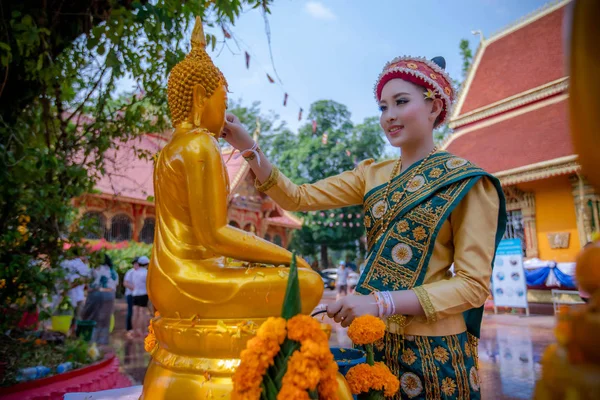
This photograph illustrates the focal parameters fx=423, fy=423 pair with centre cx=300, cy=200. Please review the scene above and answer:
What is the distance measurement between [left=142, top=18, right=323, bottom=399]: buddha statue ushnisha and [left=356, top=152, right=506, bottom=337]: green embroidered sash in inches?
12.3

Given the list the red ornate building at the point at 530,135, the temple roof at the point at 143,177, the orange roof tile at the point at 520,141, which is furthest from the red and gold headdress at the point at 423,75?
the orange roof tile at the point at 520,141

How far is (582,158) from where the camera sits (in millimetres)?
431

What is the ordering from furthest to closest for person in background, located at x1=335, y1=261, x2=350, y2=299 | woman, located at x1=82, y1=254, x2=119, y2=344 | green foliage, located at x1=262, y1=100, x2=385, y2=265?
green foliage, located at x1=262, y1=100, x2=385, y2=265 → person in background, located at x1=335, y1=261, x2=350, y2=299 → woman, located at x1=82, y1=254, x2=119, y2=344

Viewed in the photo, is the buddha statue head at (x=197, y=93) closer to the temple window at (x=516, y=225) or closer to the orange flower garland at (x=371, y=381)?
the orange flower garland at (x=371, y=381)

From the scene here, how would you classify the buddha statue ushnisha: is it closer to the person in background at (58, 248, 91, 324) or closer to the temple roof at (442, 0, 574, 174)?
the person in background at (58, 248, 91, 324)

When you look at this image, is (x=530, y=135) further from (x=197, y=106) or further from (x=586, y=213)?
(x=197, y=106)

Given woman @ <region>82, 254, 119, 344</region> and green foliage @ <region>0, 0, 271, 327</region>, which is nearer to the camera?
green foliage @ <region>0, 0, 271, 327</region>

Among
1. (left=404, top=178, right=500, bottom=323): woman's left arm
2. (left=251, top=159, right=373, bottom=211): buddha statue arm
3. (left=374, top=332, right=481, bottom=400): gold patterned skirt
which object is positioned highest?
(left=251, top=159, right=373, bottom=211): buddha statue arm

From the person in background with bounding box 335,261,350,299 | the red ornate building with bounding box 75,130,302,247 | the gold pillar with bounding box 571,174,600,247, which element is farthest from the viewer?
the person in background with bounding box 335,261,350,299

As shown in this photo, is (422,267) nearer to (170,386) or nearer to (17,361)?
(170,386)

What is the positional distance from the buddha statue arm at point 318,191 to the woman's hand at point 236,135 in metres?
0.16

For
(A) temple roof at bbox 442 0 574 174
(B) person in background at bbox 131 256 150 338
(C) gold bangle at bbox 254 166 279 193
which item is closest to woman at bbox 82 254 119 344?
(B) person in background at bbox 131 256 150 338

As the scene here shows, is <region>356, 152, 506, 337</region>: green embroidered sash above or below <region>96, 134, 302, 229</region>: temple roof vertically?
below

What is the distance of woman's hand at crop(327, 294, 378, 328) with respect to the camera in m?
1.14
